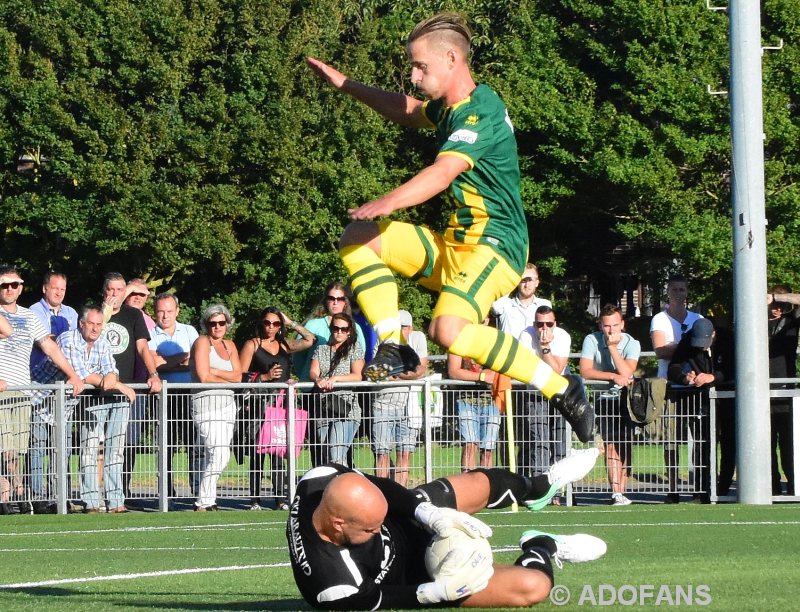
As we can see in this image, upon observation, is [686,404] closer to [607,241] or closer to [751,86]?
[751,86]

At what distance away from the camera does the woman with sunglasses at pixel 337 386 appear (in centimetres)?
1365

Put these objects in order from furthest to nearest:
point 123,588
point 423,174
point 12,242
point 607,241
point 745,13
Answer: point 607,241, point 12,242, point 745,13, point 123,588, point 423,174

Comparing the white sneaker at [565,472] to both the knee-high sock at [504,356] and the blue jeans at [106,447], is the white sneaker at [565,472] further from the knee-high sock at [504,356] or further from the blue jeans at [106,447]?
the blue jeans at [106,447]

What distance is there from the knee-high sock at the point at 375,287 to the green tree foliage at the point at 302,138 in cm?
2979

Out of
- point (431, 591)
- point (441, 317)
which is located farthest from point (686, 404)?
point (431, 591)

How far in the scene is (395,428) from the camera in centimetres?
1376

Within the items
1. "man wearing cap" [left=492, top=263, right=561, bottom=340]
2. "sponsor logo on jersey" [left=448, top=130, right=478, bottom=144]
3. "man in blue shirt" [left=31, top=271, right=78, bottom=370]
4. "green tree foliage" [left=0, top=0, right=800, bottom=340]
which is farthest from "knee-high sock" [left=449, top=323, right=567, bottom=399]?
"green tree foliage" [left=0, top=0, right=800, bottom=340]

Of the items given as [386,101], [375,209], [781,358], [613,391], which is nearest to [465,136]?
[375,209]

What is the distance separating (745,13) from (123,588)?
8334mm

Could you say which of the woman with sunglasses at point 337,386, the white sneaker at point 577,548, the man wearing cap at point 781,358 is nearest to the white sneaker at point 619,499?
the man wearing cap at point 781,358

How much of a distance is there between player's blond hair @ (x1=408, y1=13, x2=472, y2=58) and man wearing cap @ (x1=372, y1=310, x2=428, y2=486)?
6.18 meters

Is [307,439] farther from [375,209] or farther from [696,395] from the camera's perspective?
[375,209]

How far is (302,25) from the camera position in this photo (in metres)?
39.9

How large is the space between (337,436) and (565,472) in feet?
19.9
